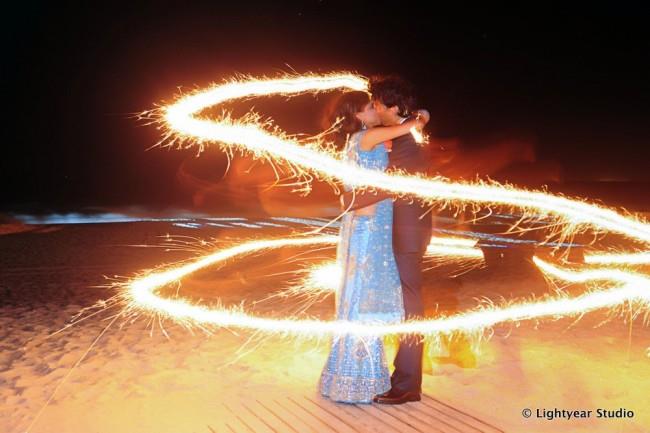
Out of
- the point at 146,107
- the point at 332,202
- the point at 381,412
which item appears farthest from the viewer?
the point at 332,202

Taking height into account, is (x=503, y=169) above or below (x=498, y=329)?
above

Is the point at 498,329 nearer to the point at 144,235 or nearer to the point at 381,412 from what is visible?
the point at 381,412

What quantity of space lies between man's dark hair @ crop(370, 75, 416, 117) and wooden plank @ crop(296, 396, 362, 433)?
1.78 metres

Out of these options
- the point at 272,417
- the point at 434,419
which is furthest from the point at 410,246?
the point at 272,417

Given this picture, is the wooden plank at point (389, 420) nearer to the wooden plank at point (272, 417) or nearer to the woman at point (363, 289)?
the woman at point (363, 289)

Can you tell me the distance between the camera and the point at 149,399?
3574mm

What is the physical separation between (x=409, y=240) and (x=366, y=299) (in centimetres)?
44

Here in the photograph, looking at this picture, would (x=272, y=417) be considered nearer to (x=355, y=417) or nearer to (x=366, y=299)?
(x=355, y=417)

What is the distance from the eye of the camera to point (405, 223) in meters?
3.34

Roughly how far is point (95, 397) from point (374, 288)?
1.90 meters

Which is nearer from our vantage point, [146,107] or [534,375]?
[534,375]

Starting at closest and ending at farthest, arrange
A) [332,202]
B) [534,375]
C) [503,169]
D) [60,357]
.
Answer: [534,375]
[60,357]
[503,169]
[332,202]

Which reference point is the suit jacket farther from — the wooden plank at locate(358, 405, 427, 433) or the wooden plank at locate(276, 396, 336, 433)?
the wooden plank at locate(276, 396, 336, 433)

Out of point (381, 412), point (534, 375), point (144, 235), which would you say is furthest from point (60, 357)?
point (144, 235)
